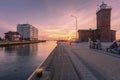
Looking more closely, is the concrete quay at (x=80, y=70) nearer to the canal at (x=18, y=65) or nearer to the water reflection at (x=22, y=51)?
the canal at (x=18, y=65)

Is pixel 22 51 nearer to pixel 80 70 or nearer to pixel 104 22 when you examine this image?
pixel 80 70

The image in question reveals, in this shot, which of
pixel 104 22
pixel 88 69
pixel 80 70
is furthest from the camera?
pixel 104 22

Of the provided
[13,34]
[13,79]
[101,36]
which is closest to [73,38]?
[101,36]

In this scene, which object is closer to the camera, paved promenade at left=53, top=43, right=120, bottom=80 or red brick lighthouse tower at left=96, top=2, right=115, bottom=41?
paved promenade at left=53, top=43, right=120, bottom=80

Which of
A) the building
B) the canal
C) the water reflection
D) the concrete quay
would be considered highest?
the building

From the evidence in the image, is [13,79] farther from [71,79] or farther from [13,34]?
[13,34]

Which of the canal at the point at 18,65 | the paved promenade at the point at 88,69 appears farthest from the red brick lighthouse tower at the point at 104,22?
the paved promenade at the point at 88,69

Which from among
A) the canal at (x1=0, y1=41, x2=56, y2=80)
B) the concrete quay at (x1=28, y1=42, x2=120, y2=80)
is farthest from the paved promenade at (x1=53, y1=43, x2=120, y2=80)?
the canal at (x1=0, y1=41, x2=56, y2=80)

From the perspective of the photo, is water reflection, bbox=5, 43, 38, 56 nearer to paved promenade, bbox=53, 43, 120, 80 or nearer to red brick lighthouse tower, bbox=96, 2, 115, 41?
paved promenade, bbox=53, 43, 120, 80

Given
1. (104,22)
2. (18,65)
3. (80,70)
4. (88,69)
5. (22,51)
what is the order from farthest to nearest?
(104,22), (22,51), (18,65), (88,69), (80,70)

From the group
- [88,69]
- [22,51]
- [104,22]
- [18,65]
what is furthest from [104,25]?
[88,69]

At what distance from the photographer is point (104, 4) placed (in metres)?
83.4

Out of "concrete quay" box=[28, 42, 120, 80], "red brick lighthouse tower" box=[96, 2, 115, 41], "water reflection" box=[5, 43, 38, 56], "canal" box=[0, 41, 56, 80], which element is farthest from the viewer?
"red brick lighthouse tower" box=[96, 2, 115, 41]

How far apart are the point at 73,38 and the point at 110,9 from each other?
129 ft
